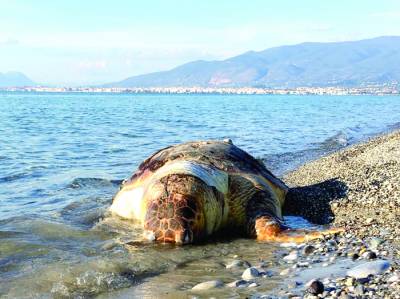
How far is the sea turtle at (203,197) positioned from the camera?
24.7ft

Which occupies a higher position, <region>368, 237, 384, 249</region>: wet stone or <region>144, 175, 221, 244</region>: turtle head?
<region>144, 175, 221, 244</region>: turtle head

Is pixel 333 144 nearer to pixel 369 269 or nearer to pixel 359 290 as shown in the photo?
pixel 369 269

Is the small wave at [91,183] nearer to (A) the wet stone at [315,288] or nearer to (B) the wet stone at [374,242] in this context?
(B) the wet stone at [374,242]

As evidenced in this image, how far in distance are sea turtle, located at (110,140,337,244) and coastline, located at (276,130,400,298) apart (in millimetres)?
573

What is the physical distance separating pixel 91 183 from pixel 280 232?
7.30 metres

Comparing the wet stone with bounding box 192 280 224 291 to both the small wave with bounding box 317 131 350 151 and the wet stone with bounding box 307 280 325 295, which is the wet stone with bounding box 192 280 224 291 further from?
the small wave with bounding box 317 131 350 151

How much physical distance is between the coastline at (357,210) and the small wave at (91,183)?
4.54 meters

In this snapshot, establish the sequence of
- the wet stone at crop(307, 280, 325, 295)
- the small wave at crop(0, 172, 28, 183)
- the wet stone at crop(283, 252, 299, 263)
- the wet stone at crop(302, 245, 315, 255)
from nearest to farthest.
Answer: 1. the wet stone at crop(307, 280, 325, 295)
2. the wet stone at crop(283, 252, 299, 263)
3. the wet stone at crop(302, 245, 315, 255)
4. the small wave at crop(0, 172, 28, 183)

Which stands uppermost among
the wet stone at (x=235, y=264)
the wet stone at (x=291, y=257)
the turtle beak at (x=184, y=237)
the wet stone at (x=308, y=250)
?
the turtle beak at (x=184, y=237)

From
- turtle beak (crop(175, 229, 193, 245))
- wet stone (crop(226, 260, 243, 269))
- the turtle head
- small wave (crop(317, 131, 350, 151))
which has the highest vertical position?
the turtle head

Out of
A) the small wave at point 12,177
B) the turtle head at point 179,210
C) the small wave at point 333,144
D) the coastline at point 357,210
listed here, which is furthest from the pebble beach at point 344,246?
the small wave at point 333,144

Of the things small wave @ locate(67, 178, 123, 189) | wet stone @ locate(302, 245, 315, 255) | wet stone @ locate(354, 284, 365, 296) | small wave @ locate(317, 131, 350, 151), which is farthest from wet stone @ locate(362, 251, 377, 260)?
small wave @ locate(317, 131, 350, 151)

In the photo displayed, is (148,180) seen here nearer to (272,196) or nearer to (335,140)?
(272,196)

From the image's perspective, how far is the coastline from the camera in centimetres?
529
